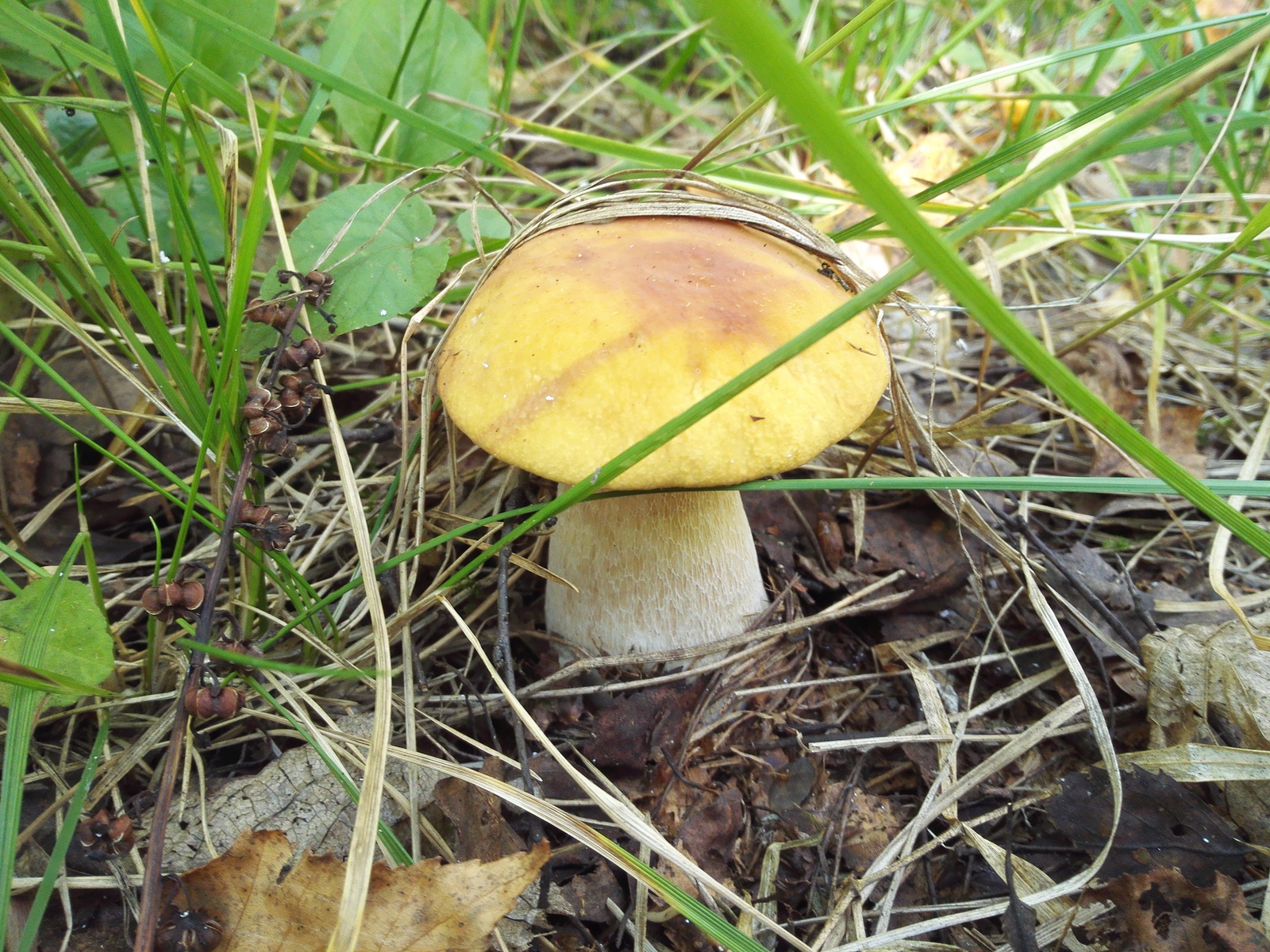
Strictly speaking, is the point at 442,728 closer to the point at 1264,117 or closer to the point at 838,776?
the point at 838,776

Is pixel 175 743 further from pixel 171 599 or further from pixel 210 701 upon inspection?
pixel 171 599

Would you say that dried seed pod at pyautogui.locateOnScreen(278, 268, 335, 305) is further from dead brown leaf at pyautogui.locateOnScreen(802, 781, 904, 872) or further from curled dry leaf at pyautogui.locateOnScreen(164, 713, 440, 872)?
dead brown leaf at pyautogui.locateOnScreen(802, 781, 904, 872)

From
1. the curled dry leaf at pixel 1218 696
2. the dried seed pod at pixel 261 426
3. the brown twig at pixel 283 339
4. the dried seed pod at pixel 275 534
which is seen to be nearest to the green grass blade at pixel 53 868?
the dried seed pod at pixel 275 534

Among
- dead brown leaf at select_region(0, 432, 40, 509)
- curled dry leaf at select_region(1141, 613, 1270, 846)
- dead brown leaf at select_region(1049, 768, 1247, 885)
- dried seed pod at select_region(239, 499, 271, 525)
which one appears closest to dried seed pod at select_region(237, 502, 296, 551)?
dried seed pod at select_region(239, 499, 271, 525)

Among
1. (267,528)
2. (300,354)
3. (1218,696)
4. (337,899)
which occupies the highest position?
(300,354)

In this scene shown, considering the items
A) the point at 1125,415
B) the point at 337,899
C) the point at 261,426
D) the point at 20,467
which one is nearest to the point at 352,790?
the point at 337,899
